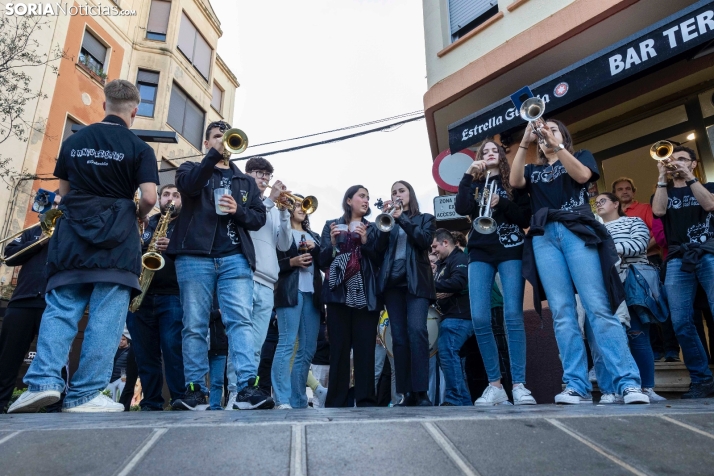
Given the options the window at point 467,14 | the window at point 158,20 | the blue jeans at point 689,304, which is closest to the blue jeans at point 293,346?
the blue jeans at point 689,304

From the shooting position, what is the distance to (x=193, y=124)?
1878 cm

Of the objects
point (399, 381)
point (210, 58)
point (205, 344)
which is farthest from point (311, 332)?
point (210, 58)

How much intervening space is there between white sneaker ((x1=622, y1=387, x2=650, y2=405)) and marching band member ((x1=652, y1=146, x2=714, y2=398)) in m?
1.46

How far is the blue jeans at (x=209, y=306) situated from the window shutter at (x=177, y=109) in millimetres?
15126

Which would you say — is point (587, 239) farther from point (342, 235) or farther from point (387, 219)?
point (342, 235)

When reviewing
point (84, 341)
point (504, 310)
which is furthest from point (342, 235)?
point (84, 341)

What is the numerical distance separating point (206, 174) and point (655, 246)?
429cm

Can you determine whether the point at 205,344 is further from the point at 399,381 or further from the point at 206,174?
the point at 399,381

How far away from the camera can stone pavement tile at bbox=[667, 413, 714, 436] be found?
147 centimetres

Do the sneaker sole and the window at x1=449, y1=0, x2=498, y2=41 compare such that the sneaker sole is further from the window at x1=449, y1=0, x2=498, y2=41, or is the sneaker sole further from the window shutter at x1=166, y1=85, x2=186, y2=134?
the window shutter at x1=166, y1=85, x2=186, y2=134

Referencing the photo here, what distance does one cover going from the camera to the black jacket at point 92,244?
2.82 m

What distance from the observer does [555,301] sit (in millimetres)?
3180

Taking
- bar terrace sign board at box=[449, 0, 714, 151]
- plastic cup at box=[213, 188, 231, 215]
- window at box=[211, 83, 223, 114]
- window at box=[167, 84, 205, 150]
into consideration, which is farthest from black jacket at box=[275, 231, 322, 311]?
window at box=[211, 83, 223, 114]

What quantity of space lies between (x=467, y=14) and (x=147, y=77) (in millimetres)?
12521
